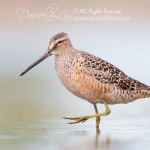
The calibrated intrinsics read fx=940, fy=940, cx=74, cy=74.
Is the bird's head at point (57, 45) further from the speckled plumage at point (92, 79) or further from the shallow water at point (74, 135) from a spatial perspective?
the shallow water at point (74, 135)

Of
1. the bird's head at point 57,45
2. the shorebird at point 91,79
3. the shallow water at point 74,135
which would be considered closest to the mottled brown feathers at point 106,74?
the shorebird at point 91,79

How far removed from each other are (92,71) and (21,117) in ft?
3.64

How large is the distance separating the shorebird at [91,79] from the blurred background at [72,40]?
0.51m

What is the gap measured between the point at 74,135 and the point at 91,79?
867 millimetres

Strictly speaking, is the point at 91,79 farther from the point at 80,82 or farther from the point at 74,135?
the point at 74,135

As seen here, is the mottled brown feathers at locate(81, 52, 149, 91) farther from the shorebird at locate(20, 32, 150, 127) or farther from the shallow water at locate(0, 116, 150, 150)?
the shallow water at locate(0, 116, 150, 150)

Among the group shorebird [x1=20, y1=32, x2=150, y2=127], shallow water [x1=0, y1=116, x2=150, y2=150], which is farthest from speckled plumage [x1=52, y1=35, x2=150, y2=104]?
shallow water [x1=0, y1=116, x2=150, y2=150]

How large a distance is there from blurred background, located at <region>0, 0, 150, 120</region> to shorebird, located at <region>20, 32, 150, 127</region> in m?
0.51

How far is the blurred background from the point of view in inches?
424

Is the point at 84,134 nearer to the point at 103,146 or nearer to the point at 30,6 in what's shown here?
the point at 103,146

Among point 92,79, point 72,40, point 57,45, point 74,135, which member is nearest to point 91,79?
point 92,79

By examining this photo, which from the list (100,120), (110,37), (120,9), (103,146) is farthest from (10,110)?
(120,9)

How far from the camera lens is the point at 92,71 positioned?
9344 millimetres

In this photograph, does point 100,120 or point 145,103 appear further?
point 145,103
